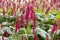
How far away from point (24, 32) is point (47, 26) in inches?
23.5

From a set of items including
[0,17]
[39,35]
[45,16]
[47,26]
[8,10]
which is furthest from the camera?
[8,10]

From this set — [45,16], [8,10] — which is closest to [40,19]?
[45,16]

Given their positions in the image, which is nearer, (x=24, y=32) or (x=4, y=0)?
A: (x=24, y=32)

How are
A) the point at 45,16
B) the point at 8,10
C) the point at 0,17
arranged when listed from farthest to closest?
the point at 8,10 → the point at 45,16 → the point at 0,17

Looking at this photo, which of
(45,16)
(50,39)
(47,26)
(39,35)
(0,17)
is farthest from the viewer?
(45,16)

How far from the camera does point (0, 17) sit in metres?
2.94

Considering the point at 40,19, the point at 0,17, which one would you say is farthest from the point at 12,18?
the point at 40,19

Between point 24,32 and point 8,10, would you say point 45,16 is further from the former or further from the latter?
point 24,32

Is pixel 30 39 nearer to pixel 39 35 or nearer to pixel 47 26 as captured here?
pixel 39 35

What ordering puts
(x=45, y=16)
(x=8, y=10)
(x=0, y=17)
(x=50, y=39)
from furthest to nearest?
(x=8, y=10)
(x=45, y=16)
(x=0, y=17)
(x=50, y=39)

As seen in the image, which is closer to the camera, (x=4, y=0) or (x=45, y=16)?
(x=45, y=16)

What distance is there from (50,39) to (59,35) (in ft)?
0.65

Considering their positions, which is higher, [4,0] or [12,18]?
[4,0]

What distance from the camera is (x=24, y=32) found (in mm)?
2230
